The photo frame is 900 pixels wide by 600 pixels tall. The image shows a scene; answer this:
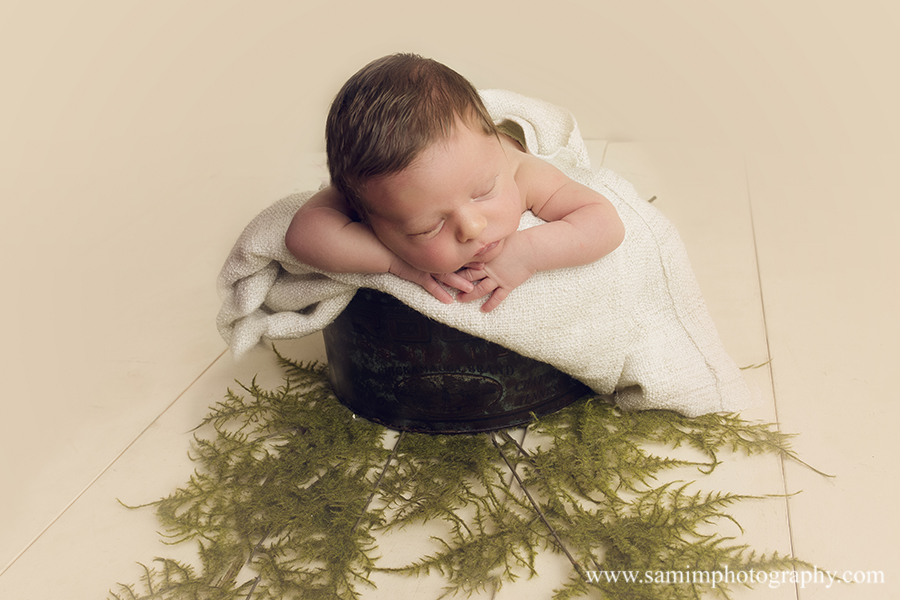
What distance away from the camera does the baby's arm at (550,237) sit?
3.41 ft

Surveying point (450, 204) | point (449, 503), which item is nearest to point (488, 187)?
point (450, 204)

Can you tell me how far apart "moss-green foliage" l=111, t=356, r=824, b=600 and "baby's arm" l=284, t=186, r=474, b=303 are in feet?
0.95

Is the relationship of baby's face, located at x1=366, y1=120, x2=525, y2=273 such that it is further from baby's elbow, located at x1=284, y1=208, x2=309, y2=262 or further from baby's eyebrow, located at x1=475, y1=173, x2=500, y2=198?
baby's elbow, located at x1=284, y1=208, x2=309, y2=262

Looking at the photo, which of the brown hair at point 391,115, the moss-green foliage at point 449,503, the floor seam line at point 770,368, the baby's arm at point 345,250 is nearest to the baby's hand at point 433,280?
the baby's arm at point 345,250

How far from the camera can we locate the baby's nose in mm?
953

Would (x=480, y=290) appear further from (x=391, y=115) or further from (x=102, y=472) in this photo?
(x=102, y=472)

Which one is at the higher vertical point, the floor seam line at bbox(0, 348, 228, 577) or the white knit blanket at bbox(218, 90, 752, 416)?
the white knit blanket at bbox(218, 90, 752, 416)

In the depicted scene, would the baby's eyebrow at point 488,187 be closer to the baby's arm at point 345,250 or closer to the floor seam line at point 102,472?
the baby's arm at point 345,250

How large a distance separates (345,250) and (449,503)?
388 mm

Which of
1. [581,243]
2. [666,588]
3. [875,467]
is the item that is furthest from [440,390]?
[875,467]

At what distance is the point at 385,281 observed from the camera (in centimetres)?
106

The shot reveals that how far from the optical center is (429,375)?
114 cm

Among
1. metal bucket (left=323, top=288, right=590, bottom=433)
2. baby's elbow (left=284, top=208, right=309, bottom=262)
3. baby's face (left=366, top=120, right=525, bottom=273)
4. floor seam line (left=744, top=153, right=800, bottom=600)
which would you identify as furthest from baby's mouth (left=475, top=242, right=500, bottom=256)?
floor seam line (left=744, top=153, right=800, bottom=600)

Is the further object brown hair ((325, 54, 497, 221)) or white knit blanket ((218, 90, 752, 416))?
white knit blanket ((218, 90, 752, 416))
